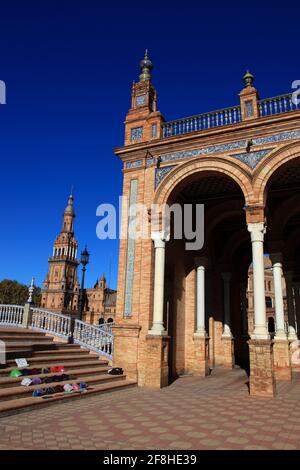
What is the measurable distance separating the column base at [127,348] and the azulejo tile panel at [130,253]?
54 cm

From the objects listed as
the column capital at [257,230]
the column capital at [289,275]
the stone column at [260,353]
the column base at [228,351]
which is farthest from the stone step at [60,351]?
the column capital at [289,275]

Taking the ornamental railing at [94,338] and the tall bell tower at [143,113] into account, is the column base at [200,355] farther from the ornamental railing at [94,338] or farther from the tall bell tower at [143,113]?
the tall bell tower at [143,113]

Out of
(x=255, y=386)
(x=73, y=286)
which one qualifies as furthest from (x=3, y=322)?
(x=73, y=286)

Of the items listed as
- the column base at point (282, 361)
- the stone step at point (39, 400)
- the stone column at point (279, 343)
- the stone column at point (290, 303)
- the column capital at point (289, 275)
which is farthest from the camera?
the column capital at point (289, 275)

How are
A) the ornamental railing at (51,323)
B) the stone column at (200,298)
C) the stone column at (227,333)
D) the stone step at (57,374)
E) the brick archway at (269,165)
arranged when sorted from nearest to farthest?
the stone step at (57,374)
the brick archway at (269,165)
the ornamental railing at (51,323)
the stone column at (200,298)
the stone column at (227,333)

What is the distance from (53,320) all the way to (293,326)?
1120 centimetres

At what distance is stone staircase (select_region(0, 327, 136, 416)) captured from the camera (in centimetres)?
761

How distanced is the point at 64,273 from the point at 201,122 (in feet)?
284

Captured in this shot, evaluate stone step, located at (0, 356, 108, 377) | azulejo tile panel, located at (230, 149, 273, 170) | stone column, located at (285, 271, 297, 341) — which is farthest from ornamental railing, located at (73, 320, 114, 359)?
stone column, located at (285, 271, 297, 341)

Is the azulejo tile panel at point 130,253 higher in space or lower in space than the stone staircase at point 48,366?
higher

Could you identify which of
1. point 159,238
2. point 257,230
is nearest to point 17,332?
point 159,238

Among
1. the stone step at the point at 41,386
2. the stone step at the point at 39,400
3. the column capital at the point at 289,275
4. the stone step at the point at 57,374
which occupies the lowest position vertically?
the stone step at the point at 39,400

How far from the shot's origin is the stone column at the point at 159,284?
37.1ft
